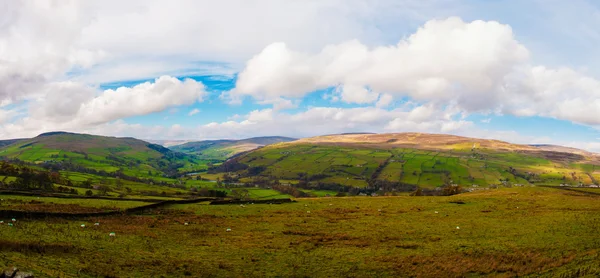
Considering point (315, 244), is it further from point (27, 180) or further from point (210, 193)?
point (27, 180)

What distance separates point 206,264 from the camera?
78.5ft

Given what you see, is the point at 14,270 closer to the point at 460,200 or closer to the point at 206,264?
the point at 206,264

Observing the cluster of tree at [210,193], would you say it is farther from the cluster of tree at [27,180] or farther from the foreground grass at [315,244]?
the foreground grass at [315,244]

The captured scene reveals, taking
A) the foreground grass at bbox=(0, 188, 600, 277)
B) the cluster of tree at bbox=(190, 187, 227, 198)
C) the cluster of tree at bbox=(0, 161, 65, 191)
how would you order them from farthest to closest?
the cluster of tree at bbox=(190, 187, 227, 198) → the cluster of tree at bbox=(0, 161, 65, 191) → the foreground grass at bbox=(0, 188, 600, 277)

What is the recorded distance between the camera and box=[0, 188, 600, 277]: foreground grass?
73.0 ft

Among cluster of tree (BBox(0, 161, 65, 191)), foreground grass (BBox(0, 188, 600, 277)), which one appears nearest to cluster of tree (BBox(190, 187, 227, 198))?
cluster of tree (BBox(0, 161, 65, 191))

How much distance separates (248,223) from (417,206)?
29.9m

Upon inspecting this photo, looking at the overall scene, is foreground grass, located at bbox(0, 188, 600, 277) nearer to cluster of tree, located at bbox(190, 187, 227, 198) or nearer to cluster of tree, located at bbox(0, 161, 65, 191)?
cluster of tree, located at bbox(190, 187, 227, 198)

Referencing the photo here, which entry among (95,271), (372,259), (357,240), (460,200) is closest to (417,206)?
(460,200)

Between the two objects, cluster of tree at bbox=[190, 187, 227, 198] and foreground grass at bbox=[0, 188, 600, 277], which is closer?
foreground grass at bbox=[0, 188, 600, 277]

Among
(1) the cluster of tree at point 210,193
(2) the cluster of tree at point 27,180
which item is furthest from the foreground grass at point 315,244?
(2) the cluster of tree at point 27,180

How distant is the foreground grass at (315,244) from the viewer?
22266 mm

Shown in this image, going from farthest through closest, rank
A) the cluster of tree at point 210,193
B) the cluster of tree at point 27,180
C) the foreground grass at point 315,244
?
the cluster of tree at point 210,193 < the cluster of tree at point 27,180 < the foreground grass at point 315,244

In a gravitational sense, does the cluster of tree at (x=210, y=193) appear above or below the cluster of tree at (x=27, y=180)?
below
